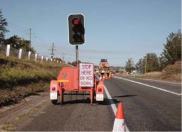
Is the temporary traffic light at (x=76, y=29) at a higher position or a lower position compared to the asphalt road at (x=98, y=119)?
higher

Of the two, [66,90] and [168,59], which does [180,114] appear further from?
[168,59]

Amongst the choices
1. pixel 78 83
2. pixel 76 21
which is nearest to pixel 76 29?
pixel 76 21

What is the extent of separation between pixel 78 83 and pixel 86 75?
1.53 feet

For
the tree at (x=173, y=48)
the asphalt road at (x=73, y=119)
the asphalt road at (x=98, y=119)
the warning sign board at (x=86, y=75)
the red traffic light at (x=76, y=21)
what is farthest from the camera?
the tree at (x=173, y=48)

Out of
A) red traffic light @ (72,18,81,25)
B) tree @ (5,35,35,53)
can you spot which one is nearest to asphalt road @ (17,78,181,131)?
red traffic light @ (72,18,81,25)

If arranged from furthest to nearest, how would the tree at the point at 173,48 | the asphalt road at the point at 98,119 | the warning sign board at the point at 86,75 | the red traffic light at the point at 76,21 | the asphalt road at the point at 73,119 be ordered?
1. the tree at the point at 173,48
2. the red traffic light at the point at 76,21
3. the warning sign board at the point at 86,75
4. the asphalt road at the point at 98,119
5. the asphalt road at the point at 73,119

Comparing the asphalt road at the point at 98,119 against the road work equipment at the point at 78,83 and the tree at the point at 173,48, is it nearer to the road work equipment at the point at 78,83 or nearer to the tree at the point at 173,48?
the road work equipment at the point at 78,83

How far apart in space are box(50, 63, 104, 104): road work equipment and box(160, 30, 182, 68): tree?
96.5 m

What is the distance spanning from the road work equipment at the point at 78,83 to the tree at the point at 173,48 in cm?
9648

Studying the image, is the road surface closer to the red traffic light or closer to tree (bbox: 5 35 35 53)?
the red traffic light

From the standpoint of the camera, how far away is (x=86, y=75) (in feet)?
58.9

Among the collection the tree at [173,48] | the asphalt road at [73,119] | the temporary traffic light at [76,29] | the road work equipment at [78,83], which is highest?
the tree at [173,48]

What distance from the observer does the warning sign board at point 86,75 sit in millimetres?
17953

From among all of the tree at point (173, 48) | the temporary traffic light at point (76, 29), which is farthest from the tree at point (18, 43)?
the temporary traffic light at point (76, 29)
